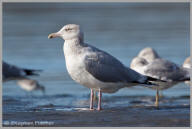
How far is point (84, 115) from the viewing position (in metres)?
9.54

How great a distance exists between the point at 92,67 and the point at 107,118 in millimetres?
1028

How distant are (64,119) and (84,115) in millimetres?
453

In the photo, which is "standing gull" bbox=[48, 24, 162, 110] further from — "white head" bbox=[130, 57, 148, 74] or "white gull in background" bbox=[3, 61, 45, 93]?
"white gull in background" bbox=[3, 61, 45, 93]

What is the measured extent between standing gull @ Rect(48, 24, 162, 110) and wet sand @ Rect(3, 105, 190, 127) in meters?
0.49

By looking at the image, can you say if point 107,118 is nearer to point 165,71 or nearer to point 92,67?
point 92,67

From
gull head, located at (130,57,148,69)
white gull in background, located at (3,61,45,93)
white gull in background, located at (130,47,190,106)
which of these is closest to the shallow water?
white gull in background, located at (3,61,45,93)

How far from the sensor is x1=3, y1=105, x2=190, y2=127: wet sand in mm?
8891

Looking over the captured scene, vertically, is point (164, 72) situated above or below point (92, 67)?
below

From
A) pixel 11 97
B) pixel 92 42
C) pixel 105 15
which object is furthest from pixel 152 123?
pixel 105 15

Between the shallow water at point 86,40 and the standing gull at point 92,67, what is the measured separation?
0.73 metres

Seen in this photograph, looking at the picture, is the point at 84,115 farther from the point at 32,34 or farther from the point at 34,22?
the point at 34,22

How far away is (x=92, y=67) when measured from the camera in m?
9.82

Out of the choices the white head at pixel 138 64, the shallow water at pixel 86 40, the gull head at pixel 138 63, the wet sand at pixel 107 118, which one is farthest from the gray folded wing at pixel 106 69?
the gull head at pixel 138 63

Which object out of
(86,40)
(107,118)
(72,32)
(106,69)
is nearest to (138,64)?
(106,69)
